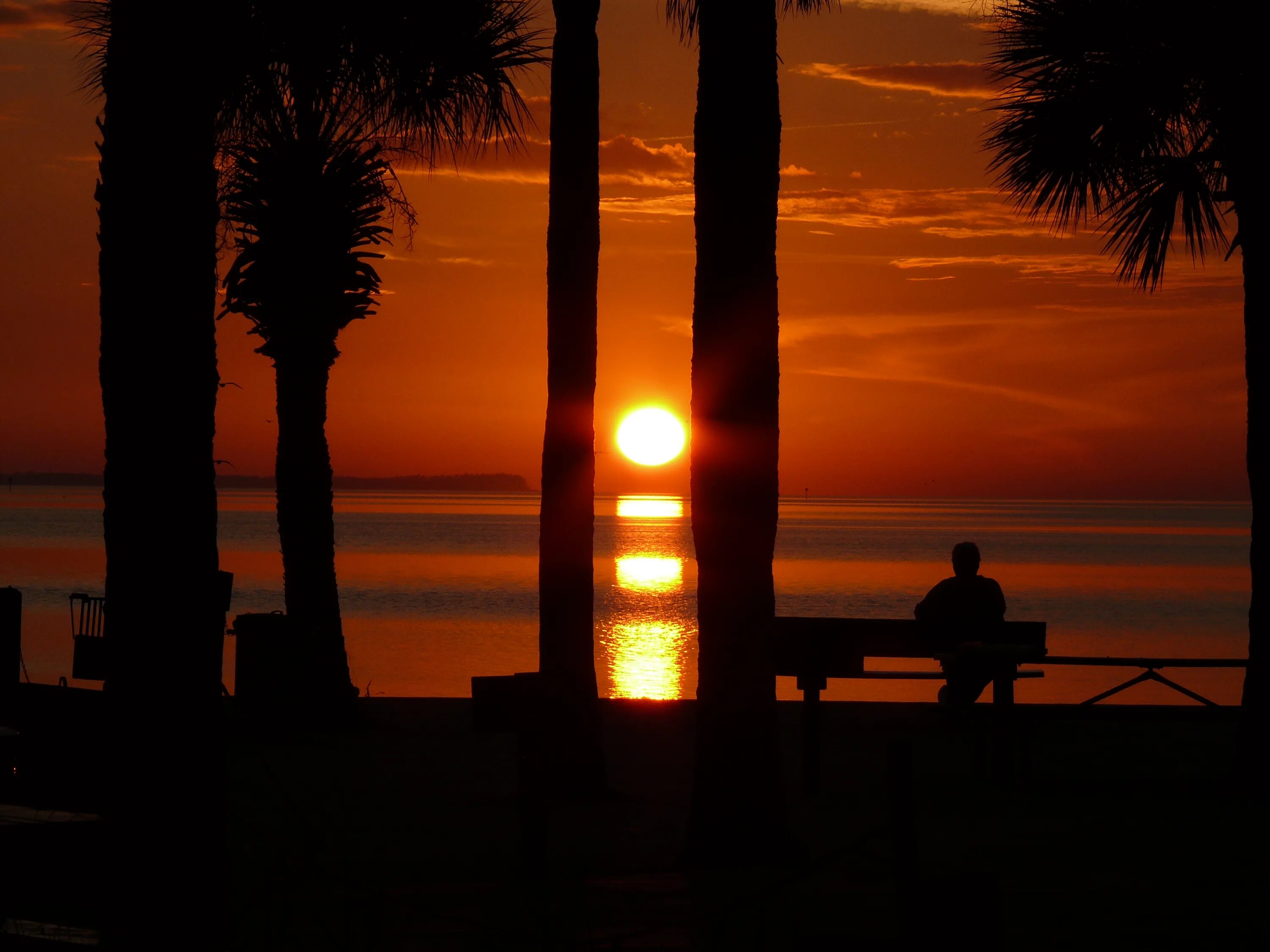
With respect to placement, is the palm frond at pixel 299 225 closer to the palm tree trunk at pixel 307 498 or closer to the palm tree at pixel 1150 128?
the palm tree trunk at pixel 307 498

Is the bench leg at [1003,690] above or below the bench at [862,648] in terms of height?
below

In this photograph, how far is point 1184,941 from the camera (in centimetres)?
560

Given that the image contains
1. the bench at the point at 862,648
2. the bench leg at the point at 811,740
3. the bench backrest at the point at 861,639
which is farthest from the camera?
the bench backrest at the point at 861,639

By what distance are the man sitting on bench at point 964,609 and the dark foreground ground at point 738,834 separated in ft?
1.34

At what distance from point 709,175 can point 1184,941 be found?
4109 mm

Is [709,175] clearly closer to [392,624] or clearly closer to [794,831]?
[794,831]

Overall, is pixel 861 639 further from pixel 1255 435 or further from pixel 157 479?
pixel 157 479

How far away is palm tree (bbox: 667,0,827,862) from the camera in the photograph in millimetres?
6953

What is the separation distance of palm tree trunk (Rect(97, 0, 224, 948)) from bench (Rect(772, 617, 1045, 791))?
5.08 meters

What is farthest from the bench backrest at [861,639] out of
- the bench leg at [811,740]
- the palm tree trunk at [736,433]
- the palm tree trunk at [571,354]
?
the palm tree trunk at [736,433]

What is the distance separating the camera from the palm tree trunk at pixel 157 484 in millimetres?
4660

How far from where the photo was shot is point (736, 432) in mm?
7016

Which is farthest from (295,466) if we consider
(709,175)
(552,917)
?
(552,917)

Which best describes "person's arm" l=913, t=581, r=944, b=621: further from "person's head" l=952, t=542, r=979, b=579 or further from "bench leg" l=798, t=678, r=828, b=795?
"bench leg" l=798, t=678, r=828, b=795
